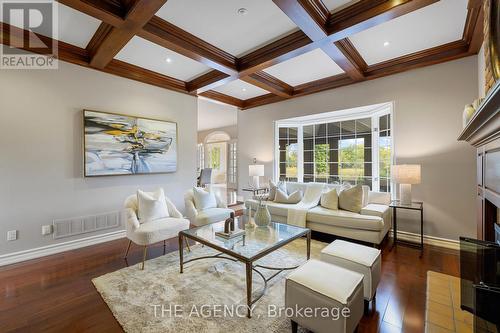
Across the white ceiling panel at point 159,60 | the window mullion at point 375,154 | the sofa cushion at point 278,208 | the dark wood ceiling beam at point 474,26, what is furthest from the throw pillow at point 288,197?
the dark wood ceiling beam at point 474,26

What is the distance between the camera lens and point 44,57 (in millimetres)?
3010

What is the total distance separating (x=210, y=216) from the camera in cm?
330

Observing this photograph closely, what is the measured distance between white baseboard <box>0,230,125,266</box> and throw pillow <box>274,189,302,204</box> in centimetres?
282

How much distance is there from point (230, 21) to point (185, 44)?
26.3 inches

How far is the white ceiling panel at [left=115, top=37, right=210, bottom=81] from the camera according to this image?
3.10 metres

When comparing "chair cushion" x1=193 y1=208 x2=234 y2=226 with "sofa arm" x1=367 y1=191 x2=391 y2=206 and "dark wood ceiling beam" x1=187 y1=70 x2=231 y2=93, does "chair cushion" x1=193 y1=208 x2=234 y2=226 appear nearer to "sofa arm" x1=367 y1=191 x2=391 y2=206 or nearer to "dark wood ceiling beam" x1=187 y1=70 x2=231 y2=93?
"dark wood ceiling beam" x1=187 y1=70 x2=231 y2=93

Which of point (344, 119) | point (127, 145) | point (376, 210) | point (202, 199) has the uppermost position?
point (344, 119)

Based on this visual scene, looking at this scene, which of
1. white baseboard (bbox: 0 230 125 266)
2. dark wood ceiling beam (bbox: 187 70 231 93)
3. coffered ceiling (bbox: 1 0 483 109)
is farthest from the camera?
dark wood ceiling beam (bbox: 187 70 231 93)

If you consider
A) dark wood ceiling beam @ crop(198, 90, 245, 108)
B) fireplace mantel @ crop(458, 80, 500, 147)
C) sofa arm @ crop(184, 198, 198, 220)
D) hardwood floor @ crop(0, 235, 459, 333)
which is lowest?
hardwood floor @ crop(0, 235, 459, 333)

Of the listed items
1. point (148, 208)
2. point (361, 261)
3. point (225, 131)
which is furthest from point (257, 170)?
point (225, 131)

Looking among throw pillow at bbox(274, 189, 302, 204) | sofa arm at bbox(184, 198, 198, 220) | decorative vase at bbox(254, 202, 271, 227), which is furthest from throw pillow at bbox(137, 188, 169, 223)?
throw pillow at bbox(274, 189, 302, 204)

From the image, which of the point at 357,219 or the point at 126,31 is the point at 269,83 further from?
the point at 357,219

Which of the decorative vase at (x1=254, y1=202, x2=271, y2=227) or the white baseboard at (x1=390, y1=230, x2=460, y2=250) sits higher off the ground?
the decorative vase at (x1=254, y1=202, x2=271, y2=227)

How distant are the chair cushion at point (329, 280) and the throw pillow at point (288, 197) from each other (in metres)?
2.45
